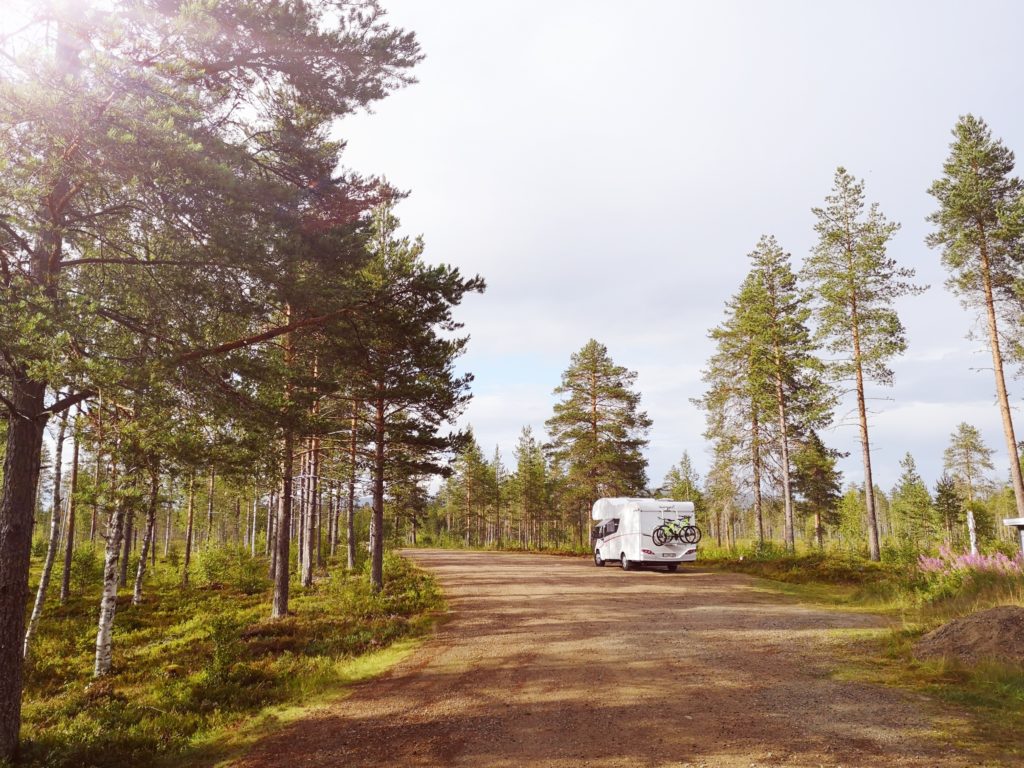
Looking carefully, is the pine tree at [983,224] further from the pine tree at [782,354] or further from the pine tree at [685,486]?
the pine tree at [685,486]

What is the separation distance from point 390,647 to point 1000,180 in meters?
27.0

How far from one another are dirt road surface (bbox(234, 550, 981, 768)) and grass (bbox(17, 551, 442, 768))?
3.19 feet

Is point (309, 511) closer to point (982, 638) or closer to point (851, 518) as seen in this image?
point (982, 638)

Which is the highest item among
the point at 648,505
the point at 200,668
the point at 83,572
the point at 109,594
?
the point at 648,505

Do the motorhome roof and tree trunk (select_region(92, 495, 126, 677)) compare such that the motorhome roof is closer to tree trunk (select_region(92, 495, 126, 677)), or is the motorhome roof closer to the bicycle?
the bicycle

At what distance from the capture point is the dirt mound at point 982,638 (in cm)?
816

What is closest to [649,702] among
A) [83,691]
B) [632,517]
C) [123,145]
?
[123,145]

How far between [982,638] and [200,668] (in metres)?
13.7

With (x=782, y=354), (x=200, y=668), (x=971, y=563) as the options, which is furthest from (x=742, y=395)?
(x=200, y=668)

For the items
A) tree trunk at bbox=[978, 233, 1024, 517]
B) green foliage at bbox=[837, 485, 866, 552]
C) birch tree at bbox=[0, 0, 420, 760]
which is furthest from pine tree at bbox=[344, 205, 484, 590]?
green foliage at bbox=[837, 485, 866, 552]

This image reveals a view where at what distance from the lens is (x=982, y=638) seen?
8.59 metres

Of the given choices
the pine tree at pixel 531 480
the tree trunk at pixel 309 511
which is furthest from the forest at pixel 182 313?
the pine tree at pixel 531 480

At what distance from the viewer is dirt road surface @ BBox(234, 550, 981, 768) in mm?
5934

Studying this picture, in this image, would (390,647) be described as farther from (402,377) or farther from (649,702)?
(402,377)
